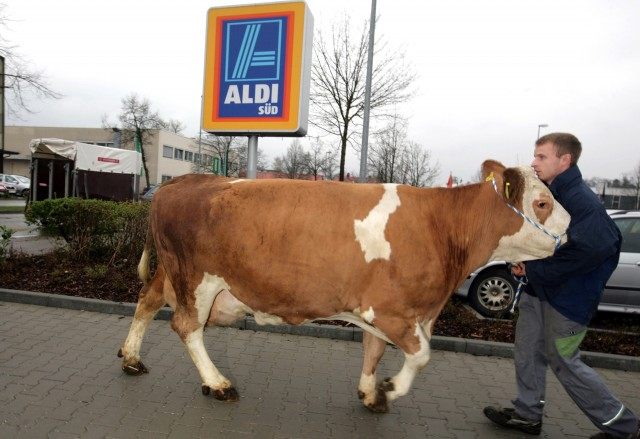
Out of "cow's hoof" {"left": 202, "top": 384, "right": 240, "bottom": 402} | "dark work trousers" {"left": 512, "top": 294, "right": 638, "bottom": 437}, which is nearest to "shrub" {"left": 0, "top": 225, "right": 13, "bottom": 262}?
"cow's hoof" {"left": 202, "top": 384, "right": 240, "bottom": 402}

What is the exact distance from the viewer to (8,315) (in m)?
5.38

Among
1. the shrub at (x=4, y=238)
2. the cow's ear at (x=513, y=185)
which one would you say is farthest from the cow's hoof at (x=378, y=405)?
the shrub at (x=4, y=238)

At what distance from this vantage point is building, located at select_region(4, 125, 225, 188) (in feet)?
183

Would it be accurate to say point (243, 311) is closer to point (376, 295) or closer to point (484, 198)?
point (376, 295)

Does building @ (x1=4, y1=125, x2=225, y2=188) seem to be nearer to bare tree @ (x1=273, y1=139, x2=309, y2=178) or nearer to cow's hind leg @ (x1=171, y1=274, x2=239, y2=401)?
bare tree @ (x1=273, y1=139, x2=309, y2=178)

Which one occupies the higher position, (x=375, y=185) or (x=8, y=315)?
(x=375, y=185)

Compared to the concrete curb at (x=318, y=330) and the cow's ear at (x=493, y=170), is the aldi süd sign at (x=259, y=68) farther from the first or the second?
the cow's ear at (x=493, y=170)

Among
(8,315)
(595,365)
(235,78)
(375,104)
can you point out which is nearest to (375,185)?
(595,365)

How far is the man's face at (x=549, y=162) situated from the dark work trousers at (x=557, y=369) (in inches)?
34.8

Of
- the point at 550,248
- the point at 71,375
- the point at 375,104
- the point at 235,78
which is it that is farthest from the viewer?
the point at 375,104

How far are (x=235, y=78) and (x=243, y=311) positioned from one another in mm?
4161

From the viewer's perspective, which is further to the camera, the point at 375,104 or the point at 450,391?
the point at 375,104

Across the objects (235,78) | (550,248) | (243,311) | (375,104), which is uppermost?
(375,104)

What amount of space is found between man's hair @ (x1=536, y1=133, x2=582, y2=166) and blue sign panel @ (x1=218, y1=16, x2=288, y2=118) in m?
4.15
